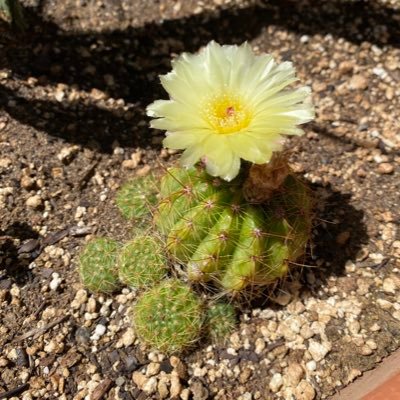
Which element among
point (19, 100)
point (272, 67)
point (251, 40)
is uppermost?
point (272, 67)

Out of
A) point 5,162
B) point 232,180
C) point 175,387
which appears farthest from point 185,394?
point 5,162

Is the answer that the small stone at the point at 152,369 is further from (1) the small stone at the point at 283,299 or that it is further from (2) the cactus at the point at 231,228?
(1) the small stone at the point at 283,299

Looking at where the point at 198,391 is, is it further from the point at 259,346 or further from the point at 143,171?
the point at 143,171

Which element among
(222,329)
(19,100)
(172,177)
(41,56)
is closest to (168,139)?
(172,177)

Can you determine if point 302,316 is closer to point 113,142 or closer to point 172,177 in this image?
point 172,177

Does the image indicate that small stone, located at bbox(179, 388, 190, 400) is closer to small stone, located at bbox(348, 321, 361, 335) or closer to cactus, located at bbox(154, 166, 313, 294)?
cactus, located at bbox(154, 166, 313, 294)

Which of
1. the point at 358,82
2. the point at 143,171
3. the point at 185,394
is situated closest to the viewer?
the point at 185,394
